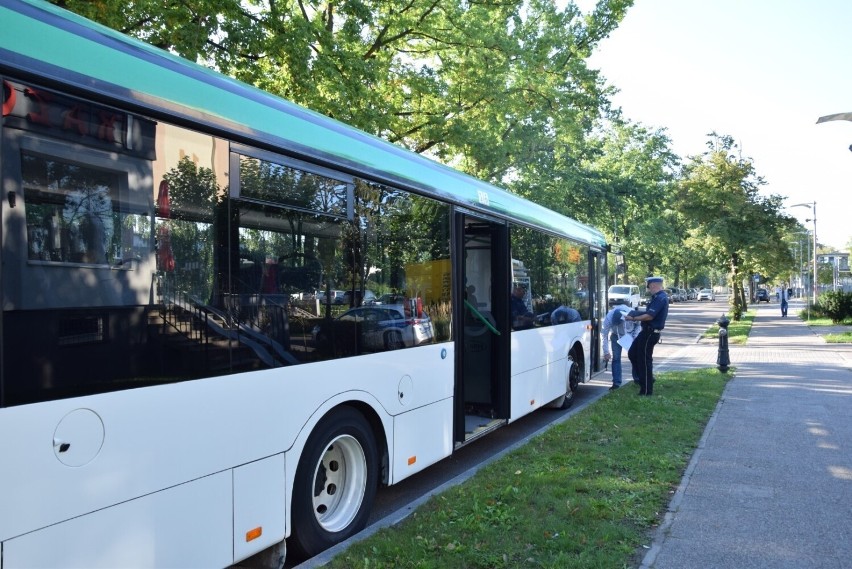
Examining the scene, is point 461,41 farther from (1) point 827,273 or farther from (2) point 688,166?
(1) point 827,273

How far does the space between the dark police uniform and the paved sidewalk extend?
1137mm

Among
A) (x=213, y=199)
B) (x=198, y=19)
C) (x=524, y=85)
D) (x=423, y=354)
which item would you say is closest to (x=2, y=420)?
(x=213, y=199)

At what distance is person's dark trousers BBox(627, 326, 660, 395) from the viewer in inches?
413

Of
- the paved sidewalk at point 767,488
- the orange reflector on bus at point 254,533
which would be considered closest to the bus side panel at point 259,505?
the orange reflector on bus at point 254,533

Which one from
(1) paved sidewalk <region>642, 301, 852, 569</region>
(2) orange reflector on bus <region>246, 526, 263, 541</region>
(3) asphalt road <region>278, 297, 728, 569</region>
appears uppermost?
(2) orange reflector on bus <region>246, 526, 263, 541</region>

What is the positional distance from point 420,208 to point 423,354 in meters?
1.27

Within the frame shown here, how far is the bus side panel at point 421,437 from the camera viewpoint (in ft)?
17.2

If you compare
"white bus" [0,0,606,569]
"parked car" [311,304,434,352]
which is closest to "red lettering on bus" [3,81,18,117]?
"white bus" [0,0,606,569]

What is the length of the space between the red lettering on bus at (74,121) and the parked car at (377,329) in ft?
6.14

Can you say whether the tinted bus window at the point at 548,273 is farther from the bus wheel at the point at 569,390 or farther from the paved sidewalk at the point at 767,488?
the paved sidewalk at the point at 767,488

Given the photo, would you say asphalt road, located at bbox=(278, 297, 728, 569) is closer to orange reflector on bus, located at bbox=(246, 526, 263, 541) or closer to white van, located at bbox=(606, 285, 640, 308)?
orange reflector on bus, located at bbox=(246, 526, 263, 541)

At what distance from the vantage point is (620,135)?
4288 cm

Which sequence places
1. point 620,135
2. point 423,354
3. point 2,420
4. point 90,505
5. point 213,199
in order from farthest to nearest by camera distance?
point 620,135 → point 423,354 → point 213,199 → point 90,505 → point 2,420

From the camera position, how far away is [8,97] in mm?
2602
